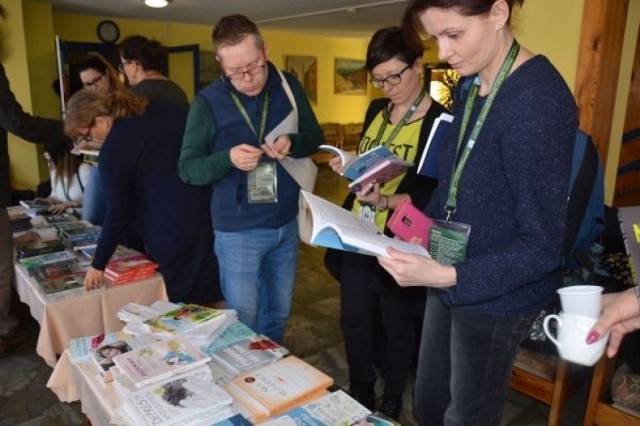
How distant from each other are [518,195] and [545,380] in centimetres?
152

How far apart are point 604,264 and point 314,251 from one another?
9.53 ft

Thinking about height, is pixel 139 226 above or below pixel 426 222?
below

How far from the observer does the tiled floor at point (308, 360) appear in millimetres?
2184

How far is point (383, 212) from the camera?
1.80 metres

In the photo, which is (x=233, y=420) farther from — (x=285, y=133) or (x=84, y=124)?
(x=84, y=124)

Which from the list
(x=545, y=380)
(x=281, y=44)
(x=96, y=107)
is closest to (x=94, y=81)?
(x=96, y=107)

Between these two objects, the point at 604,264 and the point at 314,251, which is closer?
the point at 604,264

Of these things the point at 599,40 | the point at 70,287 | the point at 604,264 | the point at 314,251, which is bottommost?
the point at 314,251

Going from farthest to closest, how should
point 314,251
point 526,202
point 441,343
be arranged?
1. point 314,251
2. point 441,343
3. point 526,202

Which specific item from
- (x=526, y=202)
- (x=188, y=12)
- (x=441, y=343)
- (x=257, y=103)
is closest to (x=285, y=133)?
(x=257, y=103)

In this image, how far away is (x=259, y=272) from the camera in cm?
198

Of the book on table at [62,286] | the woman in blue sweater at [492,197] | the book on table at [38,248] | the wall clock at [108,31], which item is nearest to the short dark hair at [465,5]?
the woman in blue sweater at [492,197]

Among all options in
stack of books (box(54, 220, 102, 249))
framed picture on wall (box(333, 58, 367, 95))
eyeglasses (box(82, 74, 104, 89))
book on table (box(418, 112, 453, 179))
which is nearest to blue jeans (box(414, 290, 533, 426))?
book on table (box(418, 112, 453, 179))

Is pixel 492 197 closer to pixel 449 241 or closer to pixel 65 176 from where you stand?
pixel 449 241
